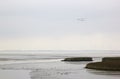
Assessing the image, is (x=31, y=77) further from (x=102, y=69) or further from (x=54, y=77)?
(x=102, y=69)

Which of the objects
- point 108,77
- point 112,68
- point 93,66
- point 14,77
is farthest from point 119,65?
point 14,77

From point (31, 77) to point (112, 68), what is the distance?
7593 mm

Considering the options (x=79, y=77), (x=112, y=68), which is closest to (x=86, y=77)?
(x=79, y=77)

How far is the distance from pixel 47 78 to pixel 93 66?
9.00 m

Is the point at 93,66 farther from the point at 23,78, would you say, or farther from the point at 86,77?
the point at 23,78

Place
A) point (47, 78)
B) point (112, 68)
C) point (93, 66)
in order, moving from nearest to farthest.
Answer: point (47, 78), point (112, 68), point (93, 66)

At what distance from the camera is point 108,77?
1991cm

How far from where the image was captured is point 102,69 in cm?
2592

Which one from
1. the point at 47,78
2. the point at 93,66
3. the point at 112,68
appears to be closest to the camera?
the point at 47,78

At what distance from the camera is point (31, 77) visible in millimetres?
19781

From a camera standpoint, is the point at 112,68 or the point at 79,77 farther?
the point at 112,68

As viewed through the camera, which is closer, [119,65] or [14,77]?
[14,77]

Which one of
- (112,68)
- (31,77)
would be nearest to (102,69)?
(112,68)

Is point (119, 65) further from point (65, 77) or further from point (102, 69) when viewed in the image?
point (65, 77)
